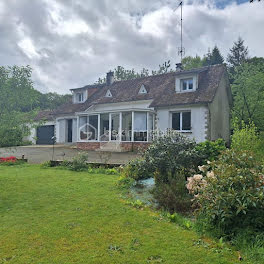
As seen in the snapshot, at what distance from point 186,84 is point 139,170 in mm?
14406

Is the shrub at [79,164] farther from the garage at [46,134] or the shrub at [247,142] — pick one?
the garage at [46,134]

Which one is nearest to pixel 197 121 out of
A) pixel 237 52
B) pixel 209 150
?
pixel 209 150

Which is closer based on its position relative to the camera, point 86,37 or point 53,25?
point 53,25

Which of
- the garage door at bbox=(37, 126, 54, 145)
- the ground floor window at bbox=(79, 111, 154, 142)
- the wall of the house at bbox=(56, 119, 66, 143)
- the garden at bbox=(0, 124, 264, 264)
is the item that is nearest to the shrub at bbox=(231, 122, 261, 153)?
the garden at bbox=(0, 124, 264, 264)

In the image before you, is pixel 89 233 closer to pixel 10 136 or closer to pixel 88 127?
pixel 10 136

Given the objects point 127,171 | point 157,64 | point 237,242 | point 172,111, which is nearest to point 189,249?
point 237,242

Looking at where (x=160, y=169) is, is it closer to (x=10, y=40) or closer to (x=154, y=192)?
(x=154, y=192)

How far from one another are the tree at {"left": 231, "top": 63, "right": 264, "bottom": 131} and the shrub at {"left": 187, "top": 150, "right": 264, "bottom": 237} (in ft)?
66.6

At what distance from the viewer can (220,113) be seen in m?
20.6

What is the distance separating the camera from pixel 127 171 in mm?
7816

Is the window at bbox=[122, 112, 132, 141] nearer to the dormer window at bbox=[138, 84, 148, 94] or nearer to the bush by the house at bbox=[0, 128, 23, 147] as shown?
the dormer window at bbox=[138, 84, 148, 94]

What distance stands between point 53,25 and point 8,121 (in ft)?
25.8

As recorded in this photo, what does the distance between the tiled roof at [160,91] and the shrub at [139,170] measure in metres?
11.4

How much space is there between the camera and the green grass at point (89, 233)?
328cm
